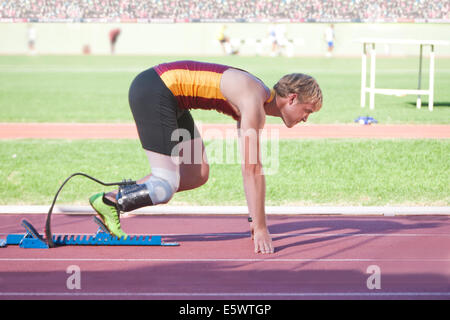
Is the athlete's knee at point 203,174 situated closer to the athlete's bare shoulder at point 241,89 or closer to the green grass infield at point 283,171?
the athlete's bare shoulder at point 241,89

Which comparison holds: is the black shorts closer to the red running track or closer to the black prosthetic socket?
the black prosthetic socket

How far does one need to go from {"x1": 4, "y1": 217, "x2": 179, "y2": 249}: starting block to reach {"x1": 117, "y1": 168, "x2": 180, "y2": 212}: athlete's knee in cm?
45

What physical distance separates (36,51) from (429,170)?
133ft

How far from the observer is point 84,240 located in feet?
17.4

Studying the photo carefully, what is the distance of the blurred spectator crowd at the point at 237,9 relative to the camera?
30125mm

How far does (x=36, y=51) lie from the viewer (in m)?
45.1

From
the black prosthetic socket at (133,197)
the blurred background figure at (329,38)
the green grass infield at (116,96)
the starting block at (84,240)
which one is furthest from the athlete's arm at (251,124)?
the blurred background figure at (329,38)

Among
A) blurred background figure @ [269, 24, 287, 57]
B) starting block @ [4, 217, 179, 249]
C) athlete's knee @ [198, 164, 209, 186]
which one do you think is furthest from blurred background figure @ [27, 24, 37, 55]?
athlete's knee @ [198, 164, 209, 186]

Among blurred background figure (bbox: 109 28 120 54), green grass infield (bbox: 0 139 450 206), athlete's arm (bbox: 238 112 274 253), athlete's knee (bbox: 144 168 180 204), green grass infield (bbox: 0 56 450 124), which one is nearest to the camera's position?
athlete's arm (bbox: 238 112 274 253)

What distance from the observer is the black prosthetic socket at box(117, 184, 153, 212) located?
15.9 ft

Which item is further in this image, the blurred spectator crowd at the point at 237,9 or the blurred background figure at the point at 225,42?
the blurred background figure at the point at 225,42

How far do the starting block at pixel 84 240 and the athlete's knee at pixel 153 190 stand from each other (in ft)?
1.48

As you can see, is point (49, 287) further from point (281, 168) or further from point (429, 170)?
point (429, 170)
